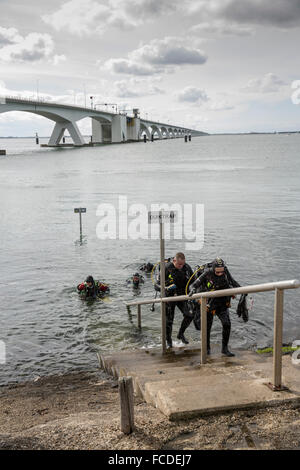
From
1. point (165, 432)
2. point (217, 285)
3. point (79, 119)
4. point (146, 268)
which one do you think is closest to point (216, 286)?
point (217, 285)

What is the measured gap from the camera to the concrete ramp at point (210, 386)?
442 cm

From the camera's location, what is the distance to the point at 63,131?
109625 mm

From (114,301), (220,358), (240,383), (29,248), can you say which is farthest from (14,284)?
(240,383)

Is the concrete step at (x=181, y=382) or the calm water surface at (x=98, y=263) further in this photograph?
the calm water surface at (x=98, y=263)

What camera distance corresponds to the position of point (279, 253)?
18.8m

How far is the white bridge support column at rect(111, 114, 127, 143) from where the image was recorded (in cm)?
13552

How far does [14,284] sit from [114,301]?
4.04 meters

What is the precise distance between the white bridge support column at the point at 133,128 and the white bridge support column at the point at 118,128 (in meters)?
13.0

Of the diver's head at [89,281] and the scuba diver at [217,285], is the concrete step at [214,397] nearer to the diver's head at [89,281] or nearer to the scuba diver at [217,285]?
the scuba diver at [217,285]

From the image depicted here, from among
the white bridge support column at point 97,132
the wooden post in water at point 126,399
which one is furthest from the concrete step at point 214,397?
the white bridge support column at point 97,132

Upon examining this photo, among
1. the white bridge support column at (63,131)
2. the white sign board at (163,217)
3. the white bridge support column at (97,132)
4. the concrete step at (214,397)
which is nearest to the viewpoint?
the concrete step at (214,397)

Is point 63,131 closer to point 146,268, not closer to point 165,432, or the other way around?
point 146,268

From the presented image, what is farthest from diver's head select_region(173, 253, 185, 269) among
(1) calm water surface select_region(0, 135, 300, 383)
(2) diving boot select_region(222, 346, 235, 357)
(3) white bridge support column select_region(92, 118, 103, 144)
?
(3) white bridge support column select_region(92, 118, 103, 144)
